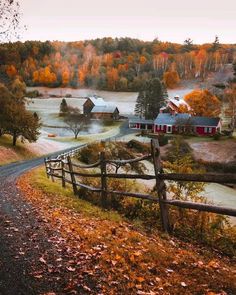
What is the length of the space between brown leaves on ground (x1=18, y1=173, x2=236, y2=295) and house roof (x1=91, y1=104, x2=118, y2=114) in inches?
3775

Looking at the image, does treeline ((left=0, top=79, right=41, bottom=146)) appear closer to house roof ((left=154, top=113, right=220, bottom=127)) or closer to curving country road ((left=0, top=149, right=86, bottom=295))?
house roof ((left=154, top=113, right=220, bottom=127))

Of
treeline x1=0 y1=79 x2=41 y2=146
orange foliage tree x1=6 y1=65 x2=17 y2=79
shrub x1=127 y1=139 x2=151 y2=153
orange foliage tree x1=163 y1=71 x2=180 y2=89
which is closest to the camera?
treeline x1=0 y1=79 x2=41 y2=146

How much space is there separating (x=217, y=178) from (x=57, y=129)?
85309 mm

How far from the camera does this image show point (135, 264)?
655 centimetres

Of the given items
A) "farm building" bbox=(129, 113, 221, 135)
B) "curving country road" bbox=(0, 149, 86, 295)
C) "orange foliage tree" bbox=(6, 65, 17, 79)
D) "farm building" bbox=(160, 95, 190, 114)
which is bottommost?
"farm building" bbox=(129, 113, 221, 135)

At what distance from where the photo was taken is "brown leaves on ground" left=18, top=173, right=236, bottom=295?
5734mm

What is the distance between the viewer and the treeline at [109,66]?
158250 mm

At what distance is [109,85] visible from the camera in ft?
515

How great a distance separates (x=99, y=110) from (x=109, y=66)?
74881mm

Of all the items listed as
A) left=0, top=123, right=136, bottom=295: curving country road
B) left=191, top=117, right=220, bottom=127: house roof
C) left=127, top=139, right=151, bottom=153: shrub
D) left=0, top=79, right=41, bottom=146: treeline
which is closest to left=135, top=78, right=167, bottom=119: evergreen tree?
left=191, top=117, right=220, bottom=127: house roof

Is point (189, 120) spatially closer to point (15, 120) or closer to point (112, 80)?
point (15, 120)

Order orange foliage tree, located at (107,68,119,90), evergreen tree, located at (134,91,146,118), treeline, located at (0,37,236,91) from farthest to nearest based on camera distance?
1. treeline, located at (0,37,236,91)
2. orange foliage tree, located at (107,68,119,90)
3. evergreen tree, located at (134,91,146,118)

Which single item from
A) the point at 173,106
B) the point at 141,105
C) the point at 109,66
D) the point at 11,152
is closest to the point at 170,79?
the point at 109,66

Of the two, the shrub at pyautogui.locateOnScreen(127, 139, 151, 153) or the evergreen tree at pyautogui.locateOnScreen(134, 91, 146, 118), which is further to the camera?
the evergreen tree at pyautogui.locateOnScreen(134, 91, 146, 118)
